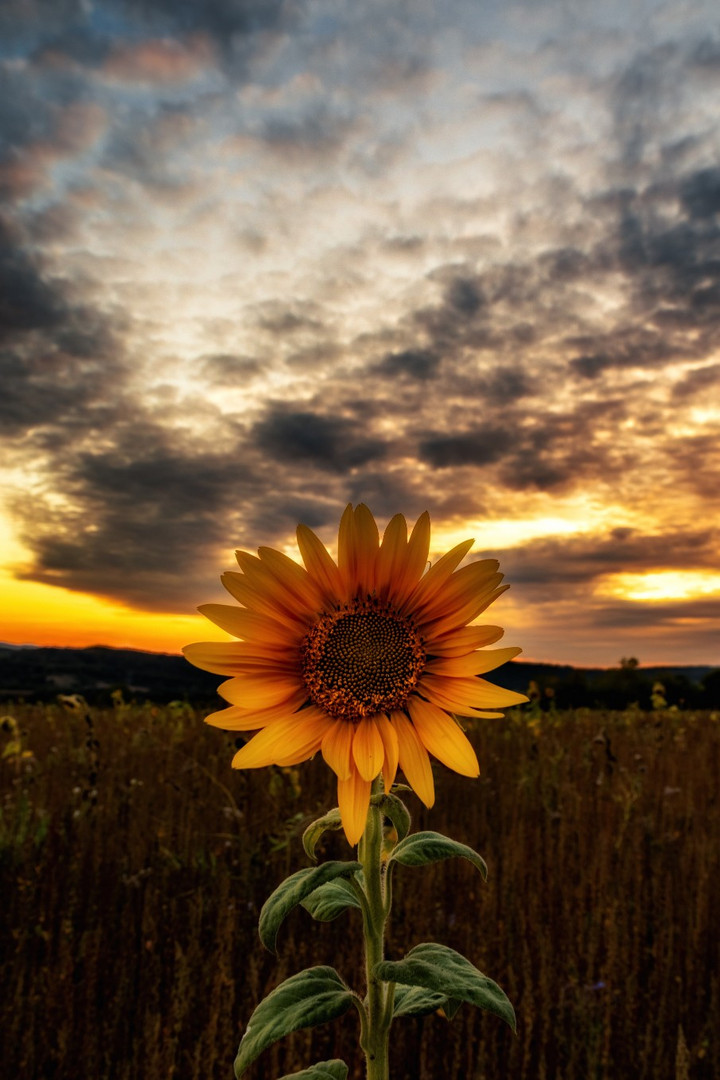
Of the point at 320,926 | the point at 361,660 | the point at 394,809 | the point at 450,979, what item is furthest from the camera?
the point at 320,926

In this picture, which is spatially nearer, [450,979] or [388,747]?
[450,979]

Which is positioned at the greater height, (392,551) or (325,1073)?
(392,551)

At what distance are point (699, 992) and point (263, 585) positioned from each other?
2803 millimetres

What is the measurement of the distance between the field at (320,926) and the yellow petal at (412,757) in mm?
1739

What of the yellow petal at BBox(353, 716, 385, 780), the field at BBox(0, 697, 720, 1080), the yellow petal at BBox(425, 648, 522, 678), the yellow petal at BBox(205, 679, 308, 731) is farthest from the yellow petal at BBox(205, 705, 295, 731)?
the field at BBox(0, 697, 720, 1080)

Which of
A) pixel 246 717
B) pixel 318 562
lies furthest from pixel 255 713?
pixel 318 562

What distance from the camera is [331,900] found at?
1053 millimetres

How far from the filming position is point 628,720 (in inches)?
376

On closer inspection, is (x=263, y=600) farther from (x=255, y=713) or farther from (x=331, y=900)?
(x=331, y=900)

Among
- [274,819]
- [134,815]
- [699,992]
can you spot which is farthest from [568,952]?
[134,815]

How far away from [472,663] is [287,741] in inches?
10.7

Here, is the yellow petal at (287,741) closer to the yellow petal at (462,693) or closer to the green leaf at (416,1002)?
the yellow petal at (462,693)

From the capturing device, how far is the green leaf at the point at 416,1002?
1.03m

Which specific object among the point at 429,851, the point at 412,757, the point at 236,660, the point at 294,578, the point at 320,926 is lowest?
the point at 320,926
